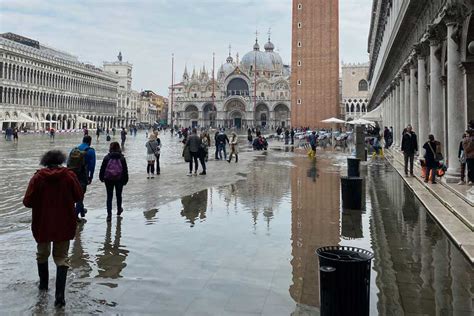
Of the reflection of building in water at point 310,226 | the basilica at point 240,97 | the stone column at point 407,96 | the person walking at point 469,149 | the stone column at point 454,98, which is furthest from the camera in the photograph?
the basilica at point 240,97

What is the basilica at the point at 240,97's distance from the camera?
105188 mm

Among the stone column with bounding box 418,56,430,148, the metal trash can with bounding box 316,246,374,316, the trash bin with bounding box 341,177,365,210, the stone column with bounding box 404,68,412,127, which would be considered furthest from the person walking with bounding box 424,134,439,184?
the stone column with bounding box 404,68,412,127

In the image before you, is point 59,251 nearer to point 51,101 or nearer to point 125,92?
point 51,101

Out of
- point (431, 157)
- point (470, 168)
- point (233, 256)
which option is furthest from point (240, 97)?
point (233, 256)

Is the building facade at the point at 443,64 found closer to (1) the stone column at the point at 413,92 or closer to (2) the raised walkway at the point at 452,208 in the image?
(1) the stone column at the point at 413,92

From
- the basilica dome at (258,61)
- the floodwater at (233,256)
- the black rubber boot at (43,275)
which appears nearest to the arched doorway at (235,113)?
the basilica dome at (258,61)

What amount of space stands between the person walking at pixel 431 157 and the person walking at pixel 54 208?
958 centimetres

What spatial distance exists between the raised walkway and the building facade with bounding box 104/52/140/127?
386ft

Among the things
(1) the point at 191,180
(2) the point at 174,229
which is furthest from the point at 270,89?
(2) the point at 174,229

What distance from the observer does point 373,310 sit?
420 centimetres

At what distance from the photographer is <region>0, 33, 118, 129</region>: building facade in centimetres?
7035

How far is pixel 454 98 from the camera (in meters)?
11.2

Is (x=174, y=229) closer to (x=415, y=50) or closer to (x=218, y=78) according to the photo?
(x=415, y=50)

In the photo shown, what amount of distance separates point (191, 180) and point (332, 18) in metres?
61.3
